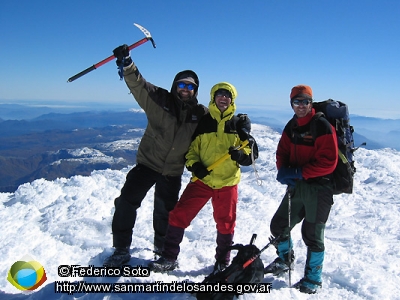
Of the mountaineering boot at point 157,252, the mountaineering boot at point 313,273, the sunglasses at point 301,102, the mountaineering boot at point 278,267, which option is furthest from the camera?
the mountaineering boot at point 157,252

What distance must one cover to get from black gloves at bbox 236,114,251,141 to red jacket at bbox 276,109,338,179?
2.12ft

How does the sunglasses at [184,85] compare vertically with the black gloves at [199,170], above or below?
above

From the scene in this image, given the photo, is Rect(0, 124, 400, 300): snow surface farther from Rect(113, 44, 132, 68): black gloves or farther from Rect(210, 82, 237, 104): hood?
Rect(113, 44, 132, 68): black gloves

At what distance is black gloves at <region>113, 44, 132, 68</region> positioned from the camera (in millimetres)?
4359

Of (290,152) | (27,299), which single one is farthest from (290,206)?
(27,299)

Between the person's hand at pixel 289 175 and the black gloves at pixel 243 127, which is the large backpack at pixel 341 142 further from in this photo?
the black gloves at pixel 243 127

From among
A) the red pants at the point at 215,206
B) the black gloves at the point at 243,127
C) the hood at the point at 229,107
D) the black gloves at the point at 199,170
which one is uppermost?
the hood at the point at 229,107

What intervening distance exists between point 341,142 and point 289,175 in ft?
3.06

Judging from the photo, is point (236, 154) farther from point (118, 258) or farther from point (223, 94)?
point (118, 258)

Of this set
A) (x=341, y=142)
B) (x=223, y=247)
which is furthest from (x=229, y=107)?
(x=223, y=247)

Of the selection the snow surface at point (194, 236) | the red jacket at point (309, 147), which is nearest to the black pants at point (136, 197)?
the snow surface at point (194, 236)

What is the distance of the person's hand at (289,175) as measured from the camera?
4379mm

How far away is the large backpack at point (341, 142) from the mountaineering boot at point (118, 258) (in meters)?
3.48

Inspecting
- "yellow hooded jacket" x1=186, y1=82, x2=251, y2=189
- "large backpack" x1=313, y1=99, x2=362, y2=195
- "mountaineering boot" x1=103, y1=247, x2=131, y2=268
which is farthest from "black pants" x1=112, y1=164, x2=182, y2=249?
"large backpack" x1=313, y1=99, x2=362, y2=195
